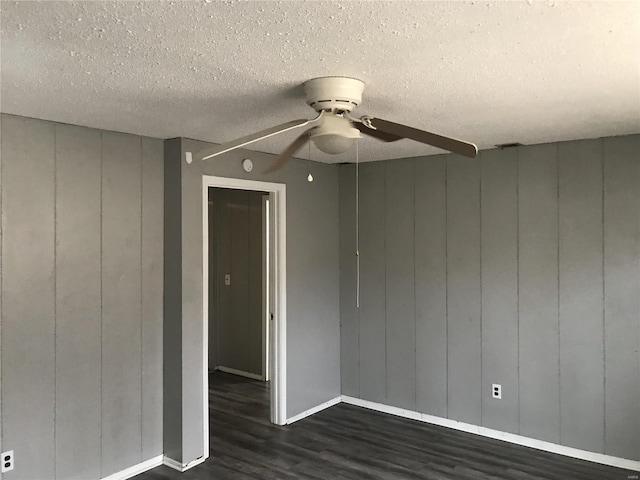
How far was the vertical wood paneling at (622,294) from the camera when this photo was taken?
363 cm

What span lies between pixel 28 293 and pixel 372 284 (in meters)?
2.83

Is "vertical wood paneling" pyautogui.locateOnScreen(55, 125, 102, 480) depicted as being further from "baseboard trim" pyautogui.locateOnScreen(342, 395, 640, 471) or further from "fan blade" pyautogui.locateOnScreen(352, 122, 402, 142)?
"baseboard trim" pyautogui.locateOnScreen(342, 395, 640, 471)

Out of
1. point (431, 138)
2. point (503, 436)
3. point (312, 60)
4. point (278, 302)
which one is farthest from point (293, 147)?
point (503, 436)

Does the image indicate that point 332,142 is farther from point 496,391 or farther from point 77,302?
point 496,391

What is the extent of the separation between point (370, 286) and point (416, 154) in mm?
1266

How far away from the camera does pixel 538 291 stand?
4.01 meters

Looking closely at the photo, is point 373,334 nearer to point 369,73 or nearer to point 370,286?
point 370,286

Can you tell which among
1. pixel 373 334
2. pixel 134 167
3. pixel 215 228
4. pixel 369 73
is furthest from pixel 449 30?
pixel 215 228

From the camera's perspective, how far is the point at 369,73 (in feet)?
7.25

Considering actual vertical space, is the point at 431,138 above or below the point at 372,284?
above

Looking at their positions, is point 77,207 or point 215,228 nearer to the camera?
point 77,207

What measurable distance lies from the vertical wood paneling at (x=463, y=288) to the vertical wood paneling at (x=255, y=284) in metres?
2.27

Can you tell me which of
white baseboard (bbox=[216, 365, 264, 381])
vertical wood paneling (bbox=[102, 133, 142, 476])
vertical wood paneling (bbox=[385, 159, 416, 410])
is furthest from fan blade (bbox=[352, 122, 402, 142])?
white baseboard (bbox=[216, 365, 264, 381])

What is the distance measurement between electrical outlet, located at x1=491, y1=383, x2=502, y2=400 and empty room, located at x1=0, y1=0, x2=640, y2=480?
0.33 ft
